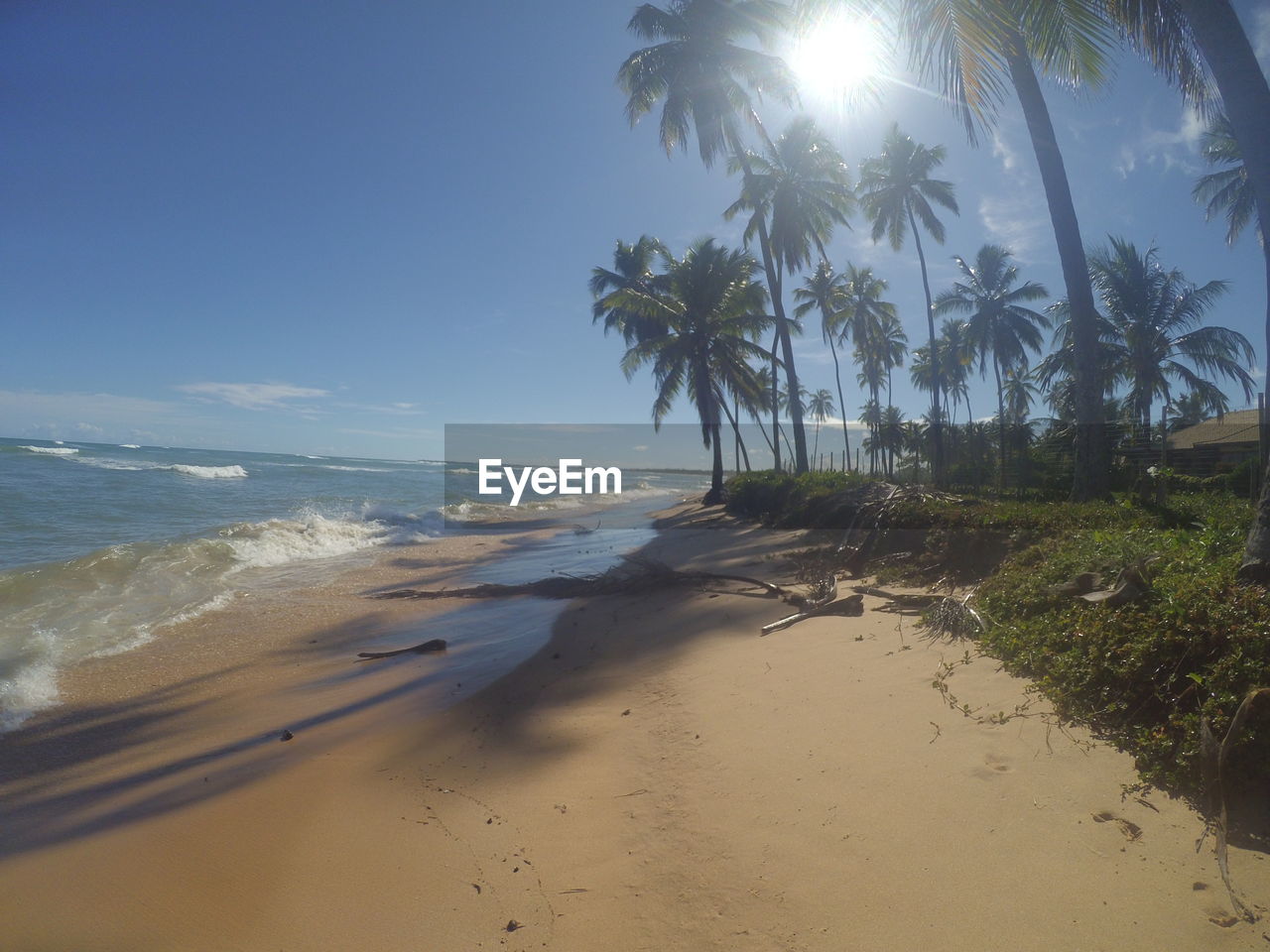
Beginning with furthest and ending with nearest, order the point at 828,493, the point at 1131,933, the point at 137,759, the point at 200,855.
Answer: the point at 828,493
the point at 137,759
the point at 200,855
the point at 1131,933

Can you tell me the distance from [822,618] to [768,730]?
88.7 inches

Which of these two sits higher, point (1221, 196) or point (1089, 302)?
point (1221, 196)

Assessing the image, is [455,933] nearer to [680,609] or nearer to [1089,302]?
[680,609]

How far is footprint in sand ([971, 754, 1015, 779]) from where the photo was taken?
2625 millimetres

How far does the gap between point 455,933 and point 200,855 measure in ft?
4.83

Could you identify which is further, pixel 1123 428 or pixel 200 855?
pixel 1123 428

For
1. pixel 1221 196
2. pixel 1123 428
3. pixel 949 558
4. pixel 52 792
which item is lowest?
pixel 52 792

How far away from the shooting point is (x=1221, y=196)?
61.6 ft

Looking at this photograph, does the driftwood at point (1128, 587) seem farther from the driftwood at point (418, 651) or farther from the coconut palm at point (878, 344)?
the coconut palm at point (878, 344)

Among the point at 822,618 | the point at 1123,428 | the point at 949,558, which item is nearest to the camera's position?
the point at 822,618

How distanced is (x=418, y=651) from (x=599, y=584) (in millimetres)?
2906

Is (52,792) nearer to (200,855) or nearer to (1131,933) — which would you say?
(200,855)

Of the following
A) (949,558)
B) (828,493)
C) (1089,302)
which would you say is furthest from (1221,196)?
(949,558)

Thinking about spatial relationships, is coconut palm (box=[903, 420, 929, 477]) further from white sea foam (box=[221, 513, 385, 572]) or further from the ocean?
Answer: white sea foam (box=[221, 513, 385, 572])
